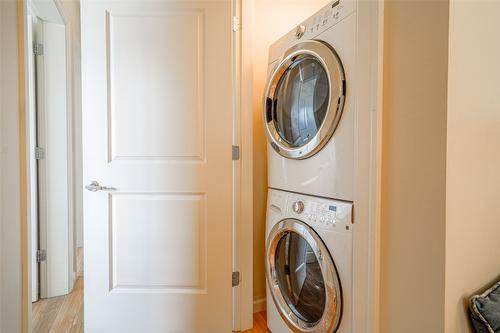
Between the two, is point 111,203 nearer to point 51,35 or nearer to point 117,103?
point 117,103

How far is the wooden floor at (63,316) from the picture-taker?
5.39ft

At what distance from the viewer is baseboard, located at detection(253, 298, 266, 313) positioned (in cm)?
177

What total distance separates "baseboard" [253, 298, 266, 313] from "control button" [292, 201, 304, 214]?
0.85 m

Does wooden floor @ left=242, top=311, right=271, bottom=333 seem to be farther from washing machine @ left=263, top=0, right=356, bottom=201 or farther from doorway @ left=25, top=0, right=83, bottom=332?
doorway @ left=25, top=0, right=83, bottom=332

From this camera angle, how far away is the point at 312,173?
1.19m

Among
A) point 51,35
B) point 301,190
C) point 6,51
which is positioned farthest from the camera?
point 51,35

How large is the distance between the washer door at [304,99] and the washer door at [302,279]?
38 centimetres

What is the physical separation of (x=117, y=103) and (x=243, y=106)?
698 mm

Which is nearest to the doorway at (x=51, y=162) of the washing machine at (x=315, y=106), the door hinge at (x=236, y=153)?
the door hinge at (x=236, y=153)

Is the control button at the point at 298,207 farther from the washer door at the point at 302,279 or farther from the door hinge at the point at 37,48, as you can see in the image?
the door hinge at the point at 37,48

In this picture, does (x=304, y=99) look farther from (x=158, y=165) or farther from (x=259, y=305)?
(x=259, y=305)

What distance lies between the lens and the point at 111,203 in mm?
1505

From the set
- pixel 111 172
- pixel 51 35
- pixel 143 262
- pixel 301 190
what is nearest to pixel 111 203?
pixel 111 172

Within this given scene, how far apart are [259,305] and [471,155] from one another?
1.47 m
